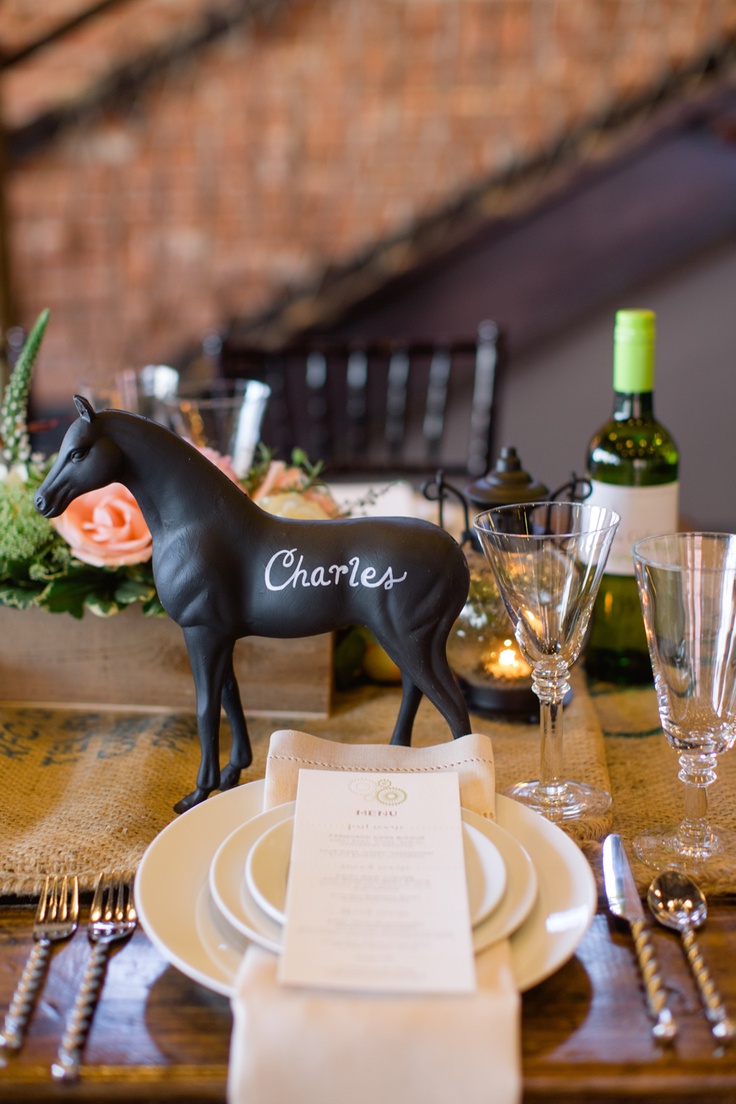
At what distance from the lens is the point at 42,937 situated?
0.64m

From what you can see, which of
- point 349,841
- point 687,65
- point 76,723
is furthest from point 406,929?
point 687,65

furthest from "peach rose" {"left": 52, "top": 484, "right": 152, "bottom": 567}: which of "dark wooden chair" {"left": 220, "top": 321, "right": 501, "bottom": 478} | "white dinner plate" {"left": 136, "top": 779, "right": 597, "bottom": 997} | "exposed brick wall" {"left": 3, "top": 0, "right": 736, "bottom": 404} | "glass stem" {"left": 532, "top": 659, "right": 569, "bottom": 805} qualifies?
"exposed brick wall" {"left": 3, "top": 0, "right": 736, "bottom": 404}

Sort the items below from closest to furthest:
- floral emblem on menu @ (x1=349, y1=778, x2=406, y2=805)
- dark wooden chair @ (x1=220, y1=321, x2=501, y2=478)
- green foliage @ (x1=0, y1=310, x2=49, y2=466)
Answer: floral emblem on menu @ (x1=349, y1=778, x2=406, y2=805), green foliage @ (x1=0, y1=310, x2=49, y2=466), dark wooden chair @ (x1=220, y1=321, x2=501, y2=478)

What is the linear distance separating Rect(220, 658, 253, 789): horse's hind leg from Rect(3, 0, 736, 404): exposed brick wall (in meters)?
2.32

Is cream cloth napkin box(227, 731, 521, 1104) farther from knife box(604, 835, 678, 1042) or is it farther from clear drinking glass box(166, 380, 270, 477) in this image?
clear drinking glass box(166, 380, 270, 477)

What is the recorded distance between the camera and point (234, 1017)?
0.55 m

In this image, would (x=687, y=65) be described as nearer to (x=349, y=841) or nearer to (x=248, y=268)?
(x=248, y=268)

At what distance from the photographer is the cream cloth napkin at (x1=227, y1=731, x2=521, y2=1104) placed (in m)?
0.50

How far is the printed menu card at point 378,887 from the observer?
1.76 feet

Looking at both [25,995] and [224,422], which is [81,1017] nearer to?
[25,995]

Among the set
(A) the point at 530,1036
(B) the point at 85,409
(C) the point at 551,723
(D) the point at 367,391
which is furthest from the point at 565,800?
(D) the point at 367,391

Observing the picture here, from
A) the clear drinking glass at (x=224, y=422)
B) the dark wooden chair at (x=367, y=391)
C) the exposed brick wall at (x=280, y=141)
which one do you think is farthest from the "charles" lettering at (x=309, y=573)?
the exposed brick wall at (x=280, y=141)

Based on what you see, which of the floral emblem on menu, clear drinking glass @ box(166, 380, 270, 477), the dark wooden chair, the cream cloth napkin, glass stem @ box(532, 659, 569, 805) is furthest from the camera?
the dark wooden chair

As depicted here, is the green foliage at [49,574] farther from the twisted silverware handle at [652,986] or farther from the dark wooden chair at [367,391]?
the dark wooden chair at [367,391]
